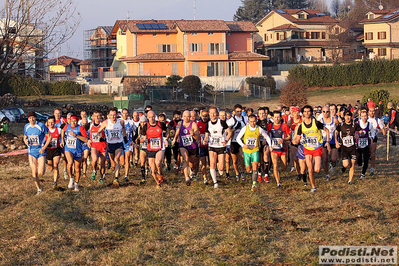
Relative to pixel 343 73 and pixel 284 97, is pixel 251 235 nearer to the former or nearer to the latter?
pixel 284 97

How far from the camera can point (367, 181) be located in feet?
48.4

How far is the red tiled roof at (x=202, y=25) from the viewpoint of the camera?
68.9m

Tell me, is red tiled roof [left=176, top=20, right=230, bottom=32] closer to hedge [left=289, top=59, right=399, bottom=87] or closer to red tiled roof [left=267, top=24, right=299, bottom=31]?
hedge [left=289, top=59, right=399, bottom=87]

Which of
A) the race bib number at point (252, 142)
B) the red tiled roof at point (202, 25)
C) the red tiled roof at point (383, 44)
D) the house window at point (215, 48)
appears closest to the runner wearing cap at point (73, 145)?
the race bib number at point (252, 142)

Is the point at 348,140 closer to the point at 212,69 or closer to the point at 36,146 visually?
the point at 36,146

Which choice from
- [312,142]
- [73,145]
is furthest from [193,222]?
[73,145]

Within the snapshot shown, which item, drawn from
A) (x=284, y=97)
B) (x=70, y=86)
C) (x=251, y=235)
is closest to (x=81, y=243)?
(x=251, y=235)

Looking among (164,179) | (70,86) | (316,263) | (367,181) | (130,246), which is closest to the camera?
(316,263)

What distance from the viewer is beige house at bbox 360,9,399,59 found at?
252ft

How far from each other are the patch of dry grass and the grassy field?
0.02 meters

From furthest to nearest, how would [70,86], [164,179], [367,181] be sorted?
[70,86], [164,179], [367,181]

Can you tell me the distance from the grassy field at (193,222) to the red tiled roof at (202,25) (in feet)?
180

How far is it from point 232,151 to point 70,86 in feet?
162

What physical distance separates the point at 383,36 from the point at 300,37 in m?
12.0
